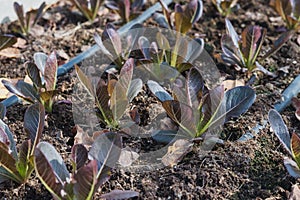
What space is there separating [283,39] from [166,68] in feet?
1.80

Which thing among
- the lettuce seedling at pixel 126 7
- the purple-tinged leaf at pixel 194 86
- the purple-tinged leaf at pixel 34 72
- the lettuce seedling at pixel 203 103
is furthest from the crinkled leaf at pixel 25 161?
the lettuce seedling at pixel 126 7

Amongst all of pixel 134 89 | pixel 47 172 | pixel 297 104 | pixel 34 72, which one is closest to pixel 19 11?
pixel 34 72

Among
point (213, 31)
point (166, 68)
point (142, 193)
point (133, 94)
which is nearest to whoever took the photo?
point (142, 193)

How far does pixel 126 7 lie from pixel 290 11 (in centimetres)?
85

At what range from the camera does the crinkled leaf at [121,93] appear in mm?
1917

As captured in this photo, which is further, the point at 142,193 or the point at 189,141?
the point at 189,141

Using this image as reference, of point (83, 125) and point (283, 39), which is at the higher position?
point (283, 39)

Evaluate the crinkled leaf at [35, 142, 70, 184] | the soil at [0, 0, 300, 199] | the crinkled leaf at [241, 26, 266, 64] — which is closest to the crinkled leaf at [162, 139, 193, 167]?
the soil at [0, 0, 300, 199]

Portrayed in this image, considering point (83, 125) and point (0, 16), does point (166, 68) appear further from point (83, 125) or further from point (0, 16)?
point (0, 16)

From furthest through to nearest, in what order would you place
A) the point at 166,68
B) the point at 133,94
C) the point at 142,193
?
the point at 166,68 → the point at 133,94 → the point at 142,193

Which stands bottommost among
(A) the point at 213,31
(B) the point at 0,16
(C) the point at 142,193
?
(C) the point at 142,193

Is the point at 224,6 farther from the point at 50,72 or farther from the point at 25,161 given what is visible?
the point at 25,161

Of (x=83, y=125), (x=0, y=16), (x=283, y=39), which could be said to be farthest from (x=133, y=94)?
(x=0, y=16)

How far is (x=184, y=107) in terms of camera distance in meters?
1.81
